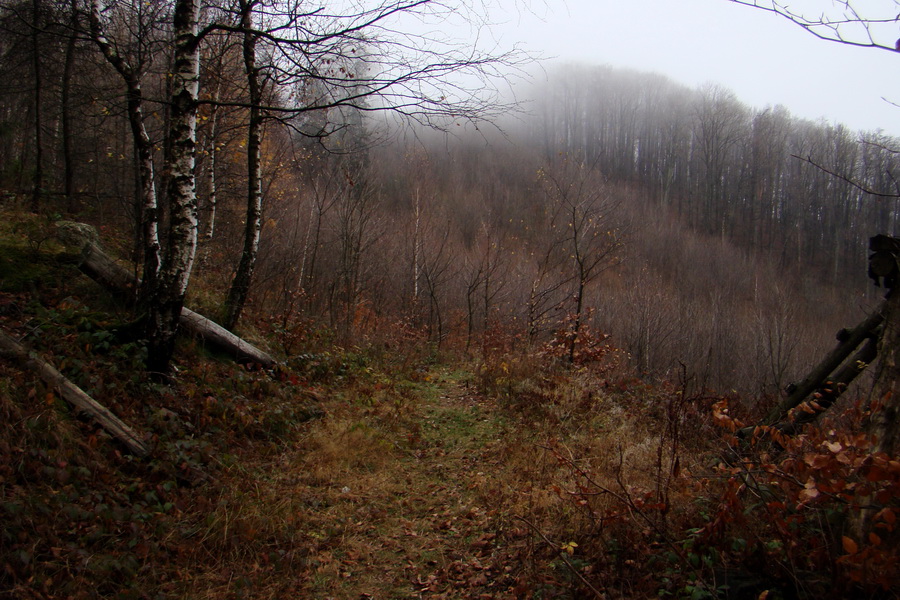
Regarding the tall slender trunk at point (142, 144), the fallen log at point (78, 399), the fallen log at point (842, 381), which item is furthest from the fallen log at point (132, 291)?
the fallen log at point (842, 381)

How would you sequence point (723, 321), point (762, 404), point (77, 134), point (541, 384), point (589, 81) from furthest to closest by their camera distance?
point (589, 81), point (723, 321), point (77, 134), point (541, 384), point (762, 404)

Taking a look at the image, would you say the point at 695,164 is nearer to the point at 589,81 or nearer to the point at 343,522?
the point at 589,81

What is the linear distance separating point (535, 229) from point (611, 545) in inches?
1167

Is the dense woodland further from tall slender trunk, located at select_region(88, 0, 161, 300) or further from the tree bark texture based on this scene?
the tree bark texture

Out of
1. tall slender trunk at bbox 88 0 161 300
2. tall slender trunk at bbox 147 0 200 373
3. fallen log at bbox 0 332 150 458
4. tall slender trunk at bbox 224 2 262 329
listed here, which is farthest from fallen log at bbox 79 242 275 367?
fallen log at bbox 0 332 150 458

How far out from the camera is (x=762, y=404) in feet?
23.5

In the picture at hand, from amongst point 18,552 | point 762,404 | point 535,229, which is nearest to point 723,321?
point 535,229

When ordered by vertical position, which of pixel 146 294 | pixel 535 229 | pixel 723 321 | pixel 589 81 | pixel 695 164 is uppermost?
pixel 589 81

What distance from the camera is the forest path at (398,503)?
140 inches

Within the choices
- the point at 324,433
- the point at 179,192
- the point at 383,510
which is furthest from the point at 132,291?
the point at 383,510

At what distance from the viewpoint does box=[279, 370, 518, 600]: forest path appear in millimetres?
3551

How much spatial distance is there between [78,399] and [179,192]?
2.11 m

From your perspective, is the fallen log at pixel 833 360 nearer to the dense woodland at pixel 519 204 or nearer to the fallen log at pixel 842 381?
the fallen log at pixel 842 381

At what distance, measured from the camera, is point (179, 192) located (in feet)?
15.4
